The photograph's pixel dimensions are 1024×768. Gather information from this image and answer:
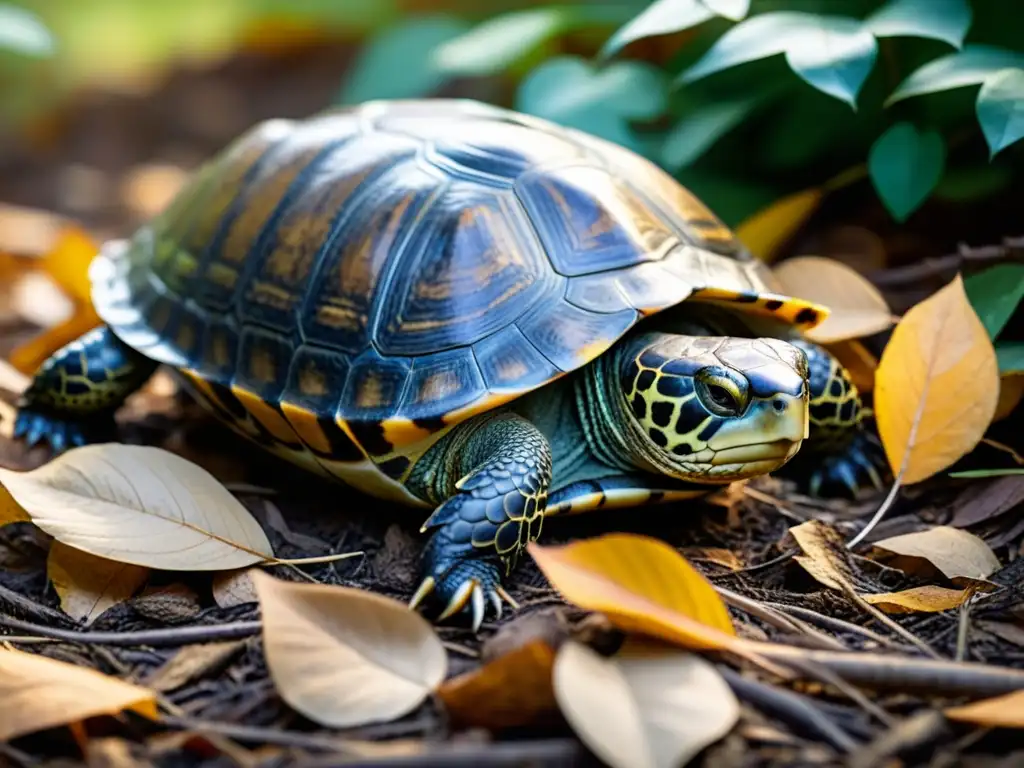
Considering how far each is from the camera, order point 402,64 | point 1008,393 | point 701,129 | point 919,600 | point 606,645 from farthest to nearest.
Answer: point 402,64, point 701,129, point 1008,393, point 919,600, point 606,645

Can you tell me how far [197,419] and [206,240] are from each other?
65 centimetres

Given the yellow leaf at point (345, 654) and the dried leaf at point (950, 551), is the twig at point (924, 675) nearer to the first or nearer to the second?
the dried leaf at point (950, 551)

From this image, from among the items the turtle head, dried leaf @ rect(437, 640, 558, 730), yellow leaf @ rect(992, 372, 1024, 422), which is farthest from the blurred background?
dried leaf @ rect(437, 640, 558, 730)

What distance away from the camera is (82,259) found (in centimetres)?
375

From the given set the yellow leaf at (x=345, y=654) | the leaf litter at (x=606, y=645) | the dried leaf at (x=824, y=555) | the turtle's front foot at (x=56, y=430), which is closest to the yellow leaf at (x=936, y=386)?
the leaf litter at (x=606, y=645)

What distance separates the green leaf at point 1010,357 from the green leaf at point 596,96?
1.42 metres

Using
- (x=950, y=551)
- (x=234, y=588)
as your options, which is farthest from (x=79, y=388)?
Answer: (x=950, y=551)

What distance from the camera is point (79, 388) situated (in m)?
2.83

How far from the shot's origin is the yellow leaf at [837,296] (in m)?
2.67

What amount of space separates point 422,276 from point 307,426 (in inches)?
19.8

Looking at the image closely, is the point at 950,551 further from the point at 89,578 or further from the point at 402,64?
the point at 402,64

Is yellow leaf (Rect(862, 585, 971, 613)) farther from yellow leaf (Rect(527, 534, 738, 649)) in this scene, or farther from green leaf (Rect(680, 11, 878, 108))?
green leaf (Rect(680, 11, 878, 108))

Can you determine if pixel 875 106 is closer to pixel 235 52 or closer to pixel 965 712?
pixel 965 712

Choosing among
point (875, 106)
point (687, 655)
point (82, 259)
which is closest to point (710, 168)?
point (875, 106)
